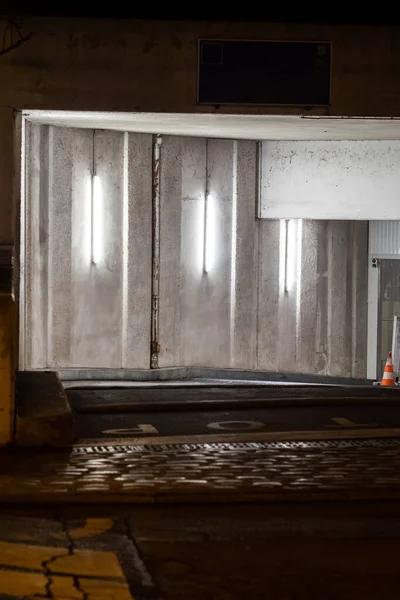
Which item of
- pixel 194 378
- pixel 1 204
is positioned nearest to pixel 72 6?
pixel 1 204

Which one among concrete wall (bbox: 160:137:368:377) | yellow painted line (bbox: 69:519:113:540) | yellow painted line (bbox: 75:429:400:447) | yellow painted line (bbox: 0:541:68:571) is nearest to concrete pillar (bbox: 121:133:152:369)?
concrete wall (bbox: 160:137:368:377)

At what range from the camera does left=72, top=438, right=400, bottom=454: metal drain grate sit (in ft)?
29.4

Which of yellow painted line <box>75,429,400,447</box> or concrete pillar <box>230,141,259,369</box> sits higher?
concrete pillar <box>230,141,259,369</box>

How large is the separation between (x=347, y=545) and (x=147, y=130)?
395 inches

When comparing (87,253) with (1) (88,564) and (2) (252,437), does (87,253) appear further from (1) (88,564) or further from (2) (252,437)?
(1) (88,564)

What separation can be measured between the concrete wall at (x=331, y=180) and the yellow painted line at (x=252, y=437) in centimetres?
708

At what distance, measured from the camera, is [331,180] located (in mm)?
16656

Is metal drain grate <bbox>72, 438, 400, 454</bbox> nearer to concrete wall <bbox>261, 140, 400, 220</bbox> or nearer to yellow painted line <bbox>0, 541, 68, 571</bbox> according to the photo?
yellow painted line <bbox>0, 541, 68, 571</bbox>

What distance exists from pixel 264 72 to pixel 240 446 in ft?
11.3

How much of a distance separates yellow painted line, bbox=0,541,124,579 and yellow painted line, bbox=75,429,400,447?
116 inches

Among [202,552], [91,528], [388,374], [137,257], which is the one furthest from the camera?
[137,257]

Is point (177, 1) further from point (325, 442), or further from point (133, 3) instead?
point (325, 442)

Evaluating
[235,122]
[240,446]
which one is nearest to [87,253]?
[235,122]

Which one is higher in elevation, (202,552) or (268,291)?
(268,291)
